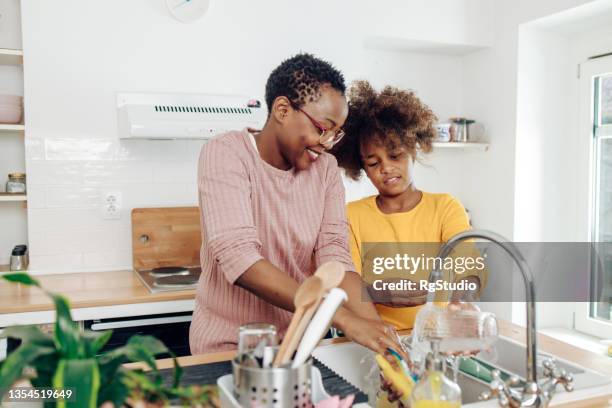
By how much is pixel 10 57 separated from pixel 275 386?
2.55 metres

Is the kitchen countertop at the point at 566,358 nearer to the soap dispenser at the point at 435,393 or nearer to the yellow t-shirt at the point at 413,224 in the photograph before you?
the soap dispenser at the point at 435,393

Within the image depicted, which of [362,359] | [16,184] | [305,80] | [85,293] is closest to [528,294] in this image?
[362,359]

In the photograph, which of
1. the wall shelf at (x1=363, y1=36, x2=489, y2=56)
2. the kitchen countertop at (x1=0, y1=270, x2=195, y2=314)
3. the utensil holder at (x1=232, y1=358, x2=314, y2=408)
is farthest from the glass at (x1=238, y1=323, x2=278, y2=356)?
the wall shelf at (x1=363, y1=36, x2=489, y2=56)

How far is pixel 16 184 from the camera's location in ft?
9.08

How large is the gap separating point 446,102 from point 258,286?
10.2 ft

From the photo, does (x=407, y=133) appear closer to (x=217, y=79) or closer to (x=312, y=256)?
(x=312, y=256)

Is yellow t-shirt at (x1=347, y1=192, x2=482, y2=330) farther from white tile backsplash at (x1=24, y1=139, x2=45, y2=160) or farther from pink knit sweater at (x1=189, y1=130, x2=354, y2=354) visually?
white tile backsplash at (x1=24, y1=139, x2=45, y2=160)

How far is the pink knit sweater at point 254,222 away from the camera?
1.37 m

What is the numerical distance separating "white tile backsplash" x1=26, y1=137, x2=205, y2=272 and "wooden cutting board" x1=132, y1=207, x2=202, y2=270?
0.08m

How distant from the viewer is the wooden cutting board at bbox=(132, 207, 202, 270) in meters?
2.93

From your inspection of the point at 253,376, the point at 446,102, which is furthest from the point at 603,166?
the point at 253,376

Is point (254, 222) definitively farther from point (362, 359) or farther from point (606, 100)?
point (606, 100)

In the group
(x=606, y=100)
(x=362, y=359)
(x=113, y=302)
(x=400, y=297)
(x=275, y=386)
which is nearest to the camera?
(x=275, y=386)

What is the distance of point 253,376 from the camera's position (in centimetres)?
81
